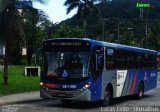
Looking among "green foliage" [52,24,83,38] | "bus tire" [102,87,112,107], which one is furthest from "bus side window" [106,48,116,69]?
"green foliage" [52,24,83,38]

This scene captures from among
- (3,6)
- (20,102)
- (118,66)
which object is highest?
(3,6)

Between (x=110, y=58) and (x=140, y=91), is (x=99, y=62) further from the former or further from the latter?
(x=140, y=91)

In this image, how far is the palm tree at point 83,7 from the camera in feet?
192

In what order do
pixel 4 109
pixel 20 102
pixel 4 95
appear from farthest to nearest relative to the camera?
pixel 4 95
pixel 20 102
pixel 4 109

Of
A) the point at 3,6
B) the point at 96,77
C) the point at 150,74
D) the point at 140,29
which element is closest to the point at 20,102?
the point at 96,77

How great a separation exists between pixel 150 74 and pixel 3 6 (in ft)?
32.2

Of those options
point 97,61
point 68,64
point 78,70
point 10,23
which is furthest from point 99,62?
point 10,23

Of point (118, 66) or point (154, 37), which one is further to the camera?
point (154, 37)

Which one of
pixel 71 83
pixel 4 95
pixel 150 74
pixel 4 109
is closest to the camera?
pixel 4 109

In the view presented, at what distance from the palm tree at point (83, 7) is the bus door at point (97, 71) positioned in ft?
126

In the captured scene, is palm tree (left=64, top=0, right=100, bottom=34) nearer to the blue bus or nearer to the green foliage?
the green foliage

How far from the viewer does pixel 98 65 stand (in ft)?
64.9

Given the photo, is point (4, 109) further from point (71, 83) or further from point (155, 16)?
point (155, 16)

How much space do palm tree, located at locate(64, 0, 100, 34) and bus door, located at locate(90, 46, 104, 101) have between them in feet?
Result: 126
